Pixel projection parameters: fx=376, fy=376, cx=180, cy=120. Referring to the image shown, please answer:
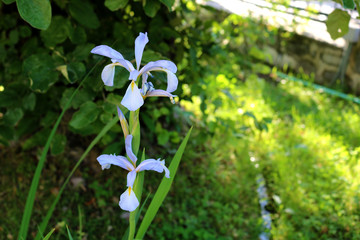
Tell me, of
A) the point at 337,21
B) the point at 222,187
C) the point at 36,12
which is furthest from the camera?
the point at 222,187

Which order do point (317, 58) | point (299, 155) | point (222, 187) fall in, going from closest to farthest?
1. point (222, 187)
2. point (299, 155)
3. point (317, 58)

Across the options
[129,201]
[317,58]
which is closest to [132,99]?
[129,201]

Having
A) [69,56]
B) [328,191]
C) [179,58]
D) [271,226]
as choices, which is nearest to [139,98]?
[69,56]

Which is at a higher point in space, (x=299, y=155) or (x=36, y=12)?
(x=36, y=12)

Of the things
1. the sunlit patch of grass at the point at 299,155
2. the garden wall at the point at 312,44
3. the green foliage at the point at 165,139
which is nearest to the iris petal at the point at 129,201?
the green foliage at the point at 165,139

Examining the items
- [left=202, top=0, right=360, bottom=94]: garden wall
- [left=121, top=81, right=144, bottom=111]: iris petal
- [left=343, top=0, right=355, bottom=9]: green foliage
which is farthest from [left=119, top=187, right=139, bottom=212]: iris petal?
[left=202, top=0, right=360, bottom=94]: garden wall

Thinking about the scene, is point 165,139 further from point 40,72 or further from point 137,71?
point 137,71

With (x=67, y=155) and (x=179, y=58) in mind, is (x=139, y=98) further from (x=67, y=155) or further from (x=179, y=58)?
(x=67, y=155)

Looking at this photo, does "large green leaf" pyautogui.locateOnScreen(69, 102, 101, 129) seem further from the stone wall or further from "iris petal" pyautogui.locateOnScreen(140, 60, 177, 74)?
the stone wall

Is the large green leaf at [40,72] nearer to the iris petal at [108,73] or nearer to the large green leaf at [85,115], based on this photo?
the large green leaf at [85,115]
